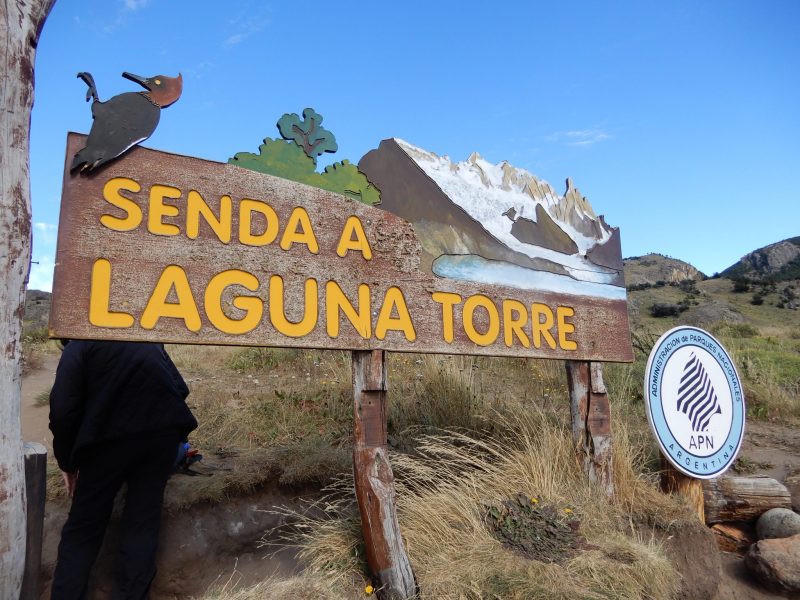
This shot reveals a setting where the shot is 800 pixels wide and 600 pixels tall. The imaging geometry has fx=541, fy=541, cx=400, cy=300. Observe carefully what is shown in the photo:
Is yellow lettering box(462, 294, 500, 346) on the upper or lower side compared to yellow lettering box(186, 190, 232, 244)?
lower

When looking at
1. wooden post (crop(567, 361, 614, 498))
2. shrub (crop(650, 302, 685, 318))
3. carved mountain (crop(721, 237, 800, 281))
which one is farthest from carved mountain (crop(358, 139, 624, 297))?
carved mountain (crop(721, 237, 800, 281))

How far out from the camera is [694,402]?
4.57m

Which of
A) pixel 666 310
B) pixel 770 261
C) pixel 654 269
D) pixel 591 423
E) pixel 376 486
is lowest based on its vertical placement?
pixel 376 486

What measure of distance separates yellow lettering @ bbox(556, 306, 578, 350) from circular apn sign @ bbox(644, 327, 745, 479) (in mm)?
693

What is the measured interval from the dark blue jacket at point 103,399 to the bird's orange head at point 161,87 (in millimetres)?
1339

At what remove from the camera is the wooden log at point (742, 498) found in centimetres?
460

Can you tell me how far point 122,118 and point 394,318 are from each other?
73.3 inches

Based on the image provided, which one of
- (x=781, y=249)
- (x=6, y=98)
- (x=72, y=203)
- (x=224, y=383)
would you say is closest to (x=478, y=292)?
(x=72, y=203)

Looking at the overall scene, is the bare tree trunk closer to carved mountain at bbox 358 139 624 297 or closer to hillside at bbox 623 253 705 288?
carved mountain at bbox 358 139 624 297

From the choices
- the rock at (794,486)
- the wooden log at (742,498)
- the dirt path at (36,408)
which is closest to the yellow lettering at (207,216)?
the dirt path at (36,408)

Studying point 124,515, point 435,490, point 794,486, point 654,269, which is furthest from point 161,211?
point 654,269

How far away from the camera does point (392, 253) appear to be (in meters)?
3.55

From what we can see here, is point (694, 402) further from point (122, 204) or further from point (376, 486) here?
point (122, 204)

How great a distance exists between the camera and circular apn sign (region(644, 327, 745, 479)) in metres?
4.36
